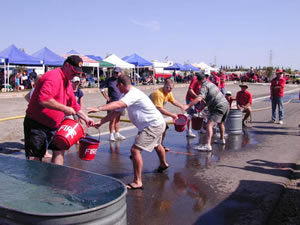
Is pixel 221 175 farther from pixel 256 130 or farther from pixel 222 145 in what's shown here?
pixel 256 130

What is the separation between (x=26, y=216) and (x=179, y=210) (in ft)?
7.91

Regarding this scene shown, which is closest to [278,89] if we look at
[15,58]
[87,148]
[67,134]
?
[87,148]

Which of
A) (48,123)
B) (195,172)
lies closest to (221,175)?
(195,172)

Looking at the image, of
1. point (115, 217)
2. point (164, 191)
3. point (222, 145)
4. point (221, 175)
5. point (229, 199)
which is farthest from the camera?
point (222, 145)

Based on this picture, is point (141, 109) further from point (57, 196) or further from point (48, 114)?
point (57, 196)

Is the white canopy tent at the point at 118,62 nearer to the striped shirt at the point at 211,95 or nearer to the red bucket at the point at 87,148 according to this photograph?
the striped shirt at the point at 211,95

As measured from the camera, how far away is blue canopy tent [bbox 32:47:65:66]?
77.8 ft

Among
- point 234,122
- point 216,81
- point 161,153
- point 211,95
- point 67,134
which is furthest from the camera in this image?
point 216,81

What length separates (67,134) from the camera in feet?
14.0

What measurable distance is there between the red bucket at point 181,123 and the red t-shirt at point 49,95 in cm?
279

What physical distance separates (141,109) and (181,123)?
212 centimetres

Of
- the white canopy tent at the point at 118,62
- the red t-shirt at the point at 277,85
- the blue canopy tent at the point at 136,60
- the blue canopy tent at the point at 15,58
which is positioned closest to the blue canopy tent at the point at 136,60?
the blue canopy tent at the point at 136,60

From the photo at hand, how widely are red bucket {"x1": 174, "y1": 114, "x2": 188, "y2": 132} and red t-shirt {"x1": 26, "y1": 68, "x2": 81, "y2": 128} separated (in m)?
2.79

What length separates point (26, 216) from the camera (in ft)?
7.29
